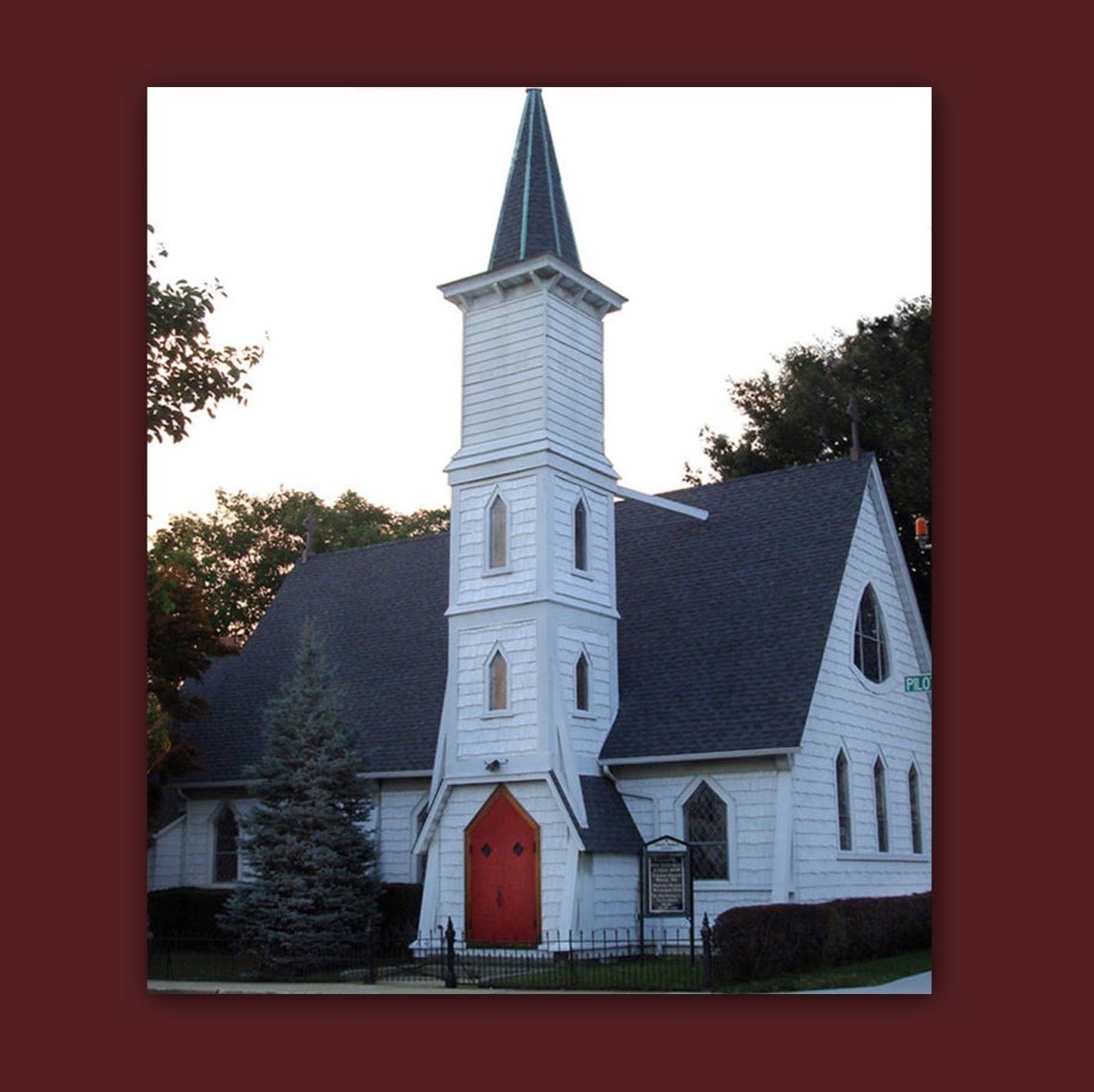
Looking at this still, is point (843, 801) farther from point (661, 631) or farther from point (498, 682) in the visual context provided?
point (498, 682)

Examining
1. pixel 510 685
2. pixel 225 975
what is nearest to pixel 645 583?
pixel 510 685

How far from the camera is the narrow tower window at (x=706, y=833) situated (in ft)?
68.3

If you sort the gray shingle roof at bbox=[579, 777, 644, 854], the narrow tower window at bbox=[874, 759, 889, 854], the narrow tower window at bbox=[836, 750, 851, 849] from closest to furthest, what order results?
the gray shingle roof at bbox=[579, 777, 644, 854] < the narrow tower window at bbox=[836, 750, 851, 849] < the narrow tower window at bbox=[874, 759, 889, 854]

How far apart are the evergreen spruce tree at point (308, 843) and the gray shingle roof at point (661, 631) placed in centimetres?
193

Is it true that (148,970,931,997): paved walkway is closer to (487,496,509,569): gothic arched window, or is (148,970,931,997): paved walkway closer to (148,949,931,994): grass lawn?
(148,949,931,994): grass lawn

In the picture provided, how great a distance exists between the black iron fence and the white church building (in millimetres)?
328

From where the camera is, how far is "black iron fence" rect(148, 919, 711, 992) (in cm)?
1773

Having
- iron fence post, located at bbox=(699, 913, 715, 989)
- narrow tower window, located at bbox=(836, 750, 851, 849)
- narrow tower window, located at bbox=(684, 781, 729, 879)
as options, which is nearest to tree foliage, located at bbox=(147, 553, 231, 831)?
narrow tower window, located at bbox=(684, 781, 729, 879)

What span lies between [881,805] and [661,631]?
440 centimetres

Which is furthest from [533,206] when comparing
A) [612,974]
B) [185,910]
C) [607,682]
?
[185,910]

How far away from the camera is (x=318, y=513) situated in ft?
150

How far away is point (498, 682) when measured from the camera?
21703mm
